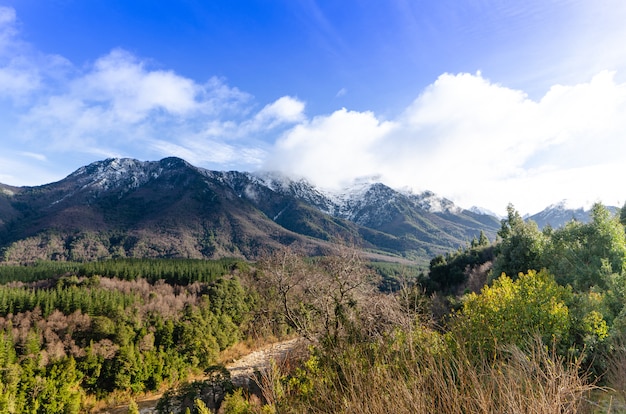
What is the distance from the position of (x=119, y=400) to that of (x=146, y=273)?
84.4 feet

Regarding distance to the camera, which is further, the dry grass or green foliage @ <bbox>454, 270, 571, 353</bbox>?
green foliage @ <bbox>454, 270, 571, 353</bbox>

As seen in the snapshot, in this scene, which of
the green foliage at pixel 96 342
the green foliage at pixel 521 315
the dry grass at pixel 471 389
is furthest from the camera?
the green foliage at pixel 96 342

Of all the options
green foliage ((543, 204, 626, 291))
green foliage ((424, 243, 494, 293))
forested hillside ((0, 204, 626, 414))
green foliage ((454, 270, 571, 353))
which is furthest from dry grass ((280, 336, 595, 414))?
green foliage ((424, 243, 494, 293))

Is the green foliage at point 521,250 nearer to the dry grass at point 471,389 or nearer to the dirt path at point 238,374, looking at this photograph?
the dirt path at point 238,374

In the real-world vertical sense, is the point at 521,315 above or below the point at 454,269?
above

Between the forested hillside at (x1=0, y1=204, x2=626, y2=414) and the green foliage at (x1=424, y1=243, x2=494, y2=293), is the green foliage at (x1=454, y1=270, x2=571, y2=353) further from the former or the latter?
the green foliage at (x1=424, y1=243, x2=494, y2=293)

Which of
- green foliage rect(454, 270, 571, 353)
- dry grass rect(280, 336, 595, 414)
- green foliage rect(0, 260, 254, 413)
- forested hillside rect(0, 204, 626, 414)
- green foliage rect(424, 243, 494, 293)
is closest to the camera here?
dry grass rect(280, 336, 595, 414)

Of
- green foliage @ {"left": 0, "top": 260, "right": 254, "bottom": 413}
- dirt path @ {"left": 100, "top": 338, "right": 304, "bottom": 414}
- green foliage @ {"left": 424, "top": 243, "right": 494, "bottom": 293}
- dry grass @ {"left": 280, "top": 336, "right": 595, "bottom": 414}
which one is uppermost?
dry grass @ {"left": 280, "top": 336, "right": 595, "bottom": 414}

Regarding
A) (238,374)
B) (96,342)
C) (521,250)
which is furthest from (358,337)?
(238,374)

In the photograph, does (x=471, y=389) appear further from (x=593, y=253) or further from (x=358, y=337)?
(x=593, y=253)

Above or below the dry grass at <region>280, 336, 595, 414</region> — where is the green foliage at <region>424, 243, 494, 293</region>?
below

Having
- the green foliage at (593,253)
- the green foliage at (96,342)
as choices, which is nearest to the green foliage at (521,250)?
the green foliage at (593,253)

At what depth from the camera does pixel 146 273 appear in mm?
44875

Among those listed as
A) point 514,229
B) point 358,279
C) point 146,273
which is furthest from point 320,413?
point 146,273
